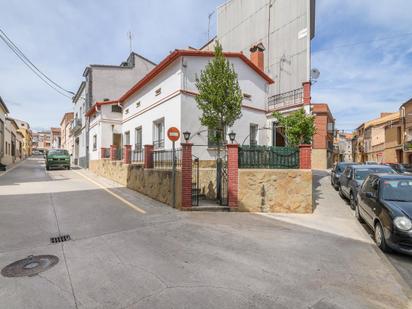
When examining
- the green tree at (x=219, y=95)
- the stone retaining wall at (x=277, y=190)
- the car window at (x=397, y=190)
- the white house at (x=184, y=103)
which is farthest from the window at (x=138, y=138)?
the car window at (x=397, y=190)

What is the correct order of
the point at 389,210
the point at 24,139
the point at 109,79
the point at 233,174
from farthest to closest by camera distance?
the point at 24,139
the point at 109,79
the point at 233,174
the point at 389,210

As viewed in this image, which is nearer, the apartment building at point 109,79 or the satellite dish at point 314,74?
the satellite dish at point 314,74

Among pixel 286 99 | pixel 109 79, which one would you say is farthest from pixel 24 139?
pixel 286 99

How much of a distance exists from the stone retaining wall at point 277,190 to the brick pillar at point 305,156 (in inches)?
10.6

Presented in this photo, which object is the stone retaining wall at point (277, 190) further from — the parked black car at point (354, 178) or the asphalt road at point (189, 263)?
the parked black car at point (354, 178)

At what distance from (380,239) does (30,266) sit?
21.7ft

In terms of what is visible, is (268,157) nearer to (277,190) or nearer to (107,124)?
(277,190)

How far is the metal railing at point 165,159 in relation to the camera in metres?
8.93

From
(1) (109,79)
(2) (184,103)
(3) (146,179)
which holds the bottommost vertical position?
(3) (146,179)

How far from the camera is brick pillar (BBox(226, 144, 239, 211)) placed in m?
8.49

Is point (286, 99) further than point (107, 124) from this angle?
No

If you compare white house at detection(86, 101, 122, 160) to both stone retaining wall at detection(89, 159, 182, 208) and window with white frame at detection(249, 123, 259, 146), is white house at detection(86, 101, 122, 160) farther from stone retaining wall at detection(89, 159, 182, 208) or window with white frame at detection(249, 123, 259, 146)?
window with white frame at detection(249, 123, 259, 146)

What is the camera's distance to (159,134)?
13.9 m

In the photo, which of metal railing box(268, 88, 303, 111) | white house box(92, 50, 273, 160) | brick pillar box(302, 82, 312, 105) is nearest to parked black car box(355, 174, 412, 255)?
white house box(92, 50, 273, 160)
